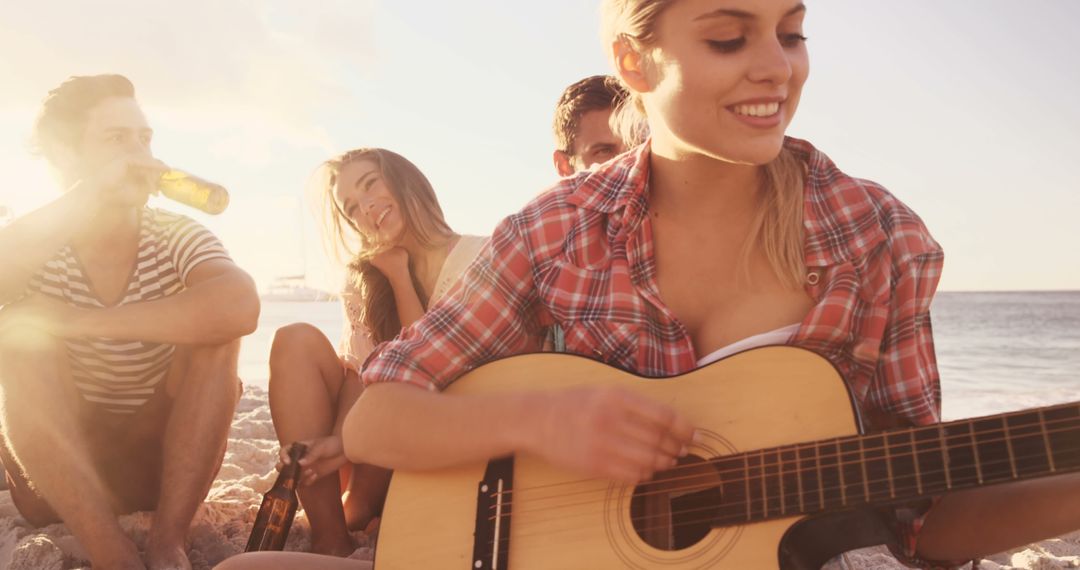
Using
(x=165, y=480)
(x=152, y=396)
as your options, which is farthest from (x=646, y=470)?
(x=152, y=396)

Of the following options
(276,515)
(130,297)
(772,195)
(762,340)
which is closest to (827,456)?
(762,340)

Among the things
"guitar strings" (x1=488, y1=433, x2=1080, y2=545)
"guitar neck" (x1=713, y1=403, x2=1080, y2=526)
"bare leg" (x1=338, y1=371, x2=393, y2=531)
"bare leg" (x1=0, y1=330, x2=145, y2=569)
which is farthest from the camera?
"bare leg" (x1=338, y1=371, x2=393, y2=531)

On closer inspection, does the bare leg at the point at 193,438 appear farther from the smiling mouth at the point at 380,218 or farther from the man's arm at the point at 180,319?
the smiling mouth at the point at 380,218

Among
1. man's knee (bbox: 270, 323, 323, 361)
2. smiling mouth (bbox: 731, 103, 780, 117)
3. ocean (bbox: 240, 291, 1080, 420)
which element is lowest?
ocean (bbox: 240, 291, 1080, 420)

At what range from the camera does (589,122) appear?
13.5 feet

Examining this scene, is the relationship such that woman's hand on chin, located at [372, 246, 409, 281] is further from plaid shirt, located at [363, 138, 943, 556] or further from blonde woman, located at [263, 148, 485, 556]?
plaid shirt, located at [363, 138, 943, 556]

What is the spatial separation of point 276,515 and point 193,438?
2.06 feet

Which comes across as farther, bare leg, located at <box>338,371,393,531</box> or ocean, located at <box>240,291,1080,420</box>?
ocean, located at <box>240,291,1080,420</box>

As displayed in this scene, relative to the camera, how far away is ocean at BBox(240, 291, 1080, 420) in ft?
30.2

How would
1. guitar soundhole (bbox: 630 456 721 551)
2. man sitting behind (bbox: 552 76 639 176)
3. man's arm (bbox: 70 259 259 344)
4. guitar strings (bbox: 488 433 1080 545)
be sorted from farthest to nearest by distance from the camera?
man sitting behind (bbox: 552 76 639 176) < man's arm (bbox: 70 259 259 344) < guitar soundhole (bbox: 630 456 721 551) < guitar strings (bbox: 488 433 1080 545)

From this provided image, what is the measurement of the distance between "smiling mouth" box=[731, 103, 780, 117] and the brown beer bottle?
5.71 feet

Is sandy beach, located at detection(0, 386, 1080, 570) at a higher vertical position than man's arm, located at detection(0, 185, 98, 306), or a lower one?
lower

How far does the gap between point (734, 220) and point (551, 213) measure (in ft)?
1.40

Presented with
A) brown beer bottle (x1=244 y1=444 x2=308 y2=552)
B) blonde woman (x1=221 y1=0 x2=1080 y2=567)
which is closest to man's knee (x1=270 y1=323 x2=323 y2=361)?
brown beer bottle (x1=244 y1=444 x2=308 y2=552)
